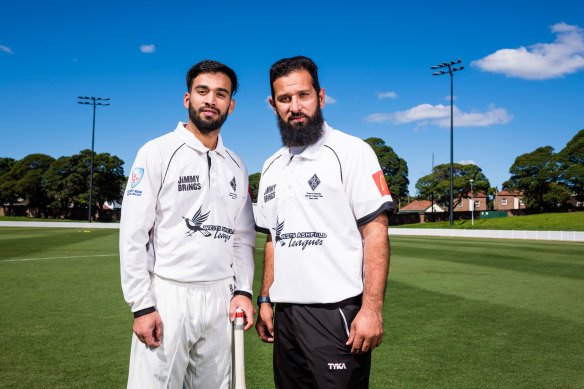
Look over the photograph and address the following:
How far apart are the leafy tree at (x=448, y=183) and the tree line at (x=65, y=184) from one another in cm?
4810

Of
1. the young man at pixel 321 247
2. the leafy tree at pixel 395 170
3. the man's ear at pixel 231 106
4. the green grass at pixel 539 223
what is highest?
the leafy tree at pixel 395 170

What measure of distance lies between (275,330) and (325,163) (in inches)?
42.5

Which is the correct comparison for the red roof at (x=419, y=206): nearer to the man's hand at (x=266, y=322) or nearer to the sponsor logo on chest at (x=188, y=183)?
the man's hand at (x=266, y=322)

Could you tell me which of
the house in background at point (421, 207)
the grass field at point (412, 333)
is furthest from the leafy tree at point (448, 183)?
the grass field at point (412, 333)

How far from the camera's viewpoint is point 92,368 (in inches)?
166

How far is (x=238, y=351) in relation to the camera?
8.30 ft

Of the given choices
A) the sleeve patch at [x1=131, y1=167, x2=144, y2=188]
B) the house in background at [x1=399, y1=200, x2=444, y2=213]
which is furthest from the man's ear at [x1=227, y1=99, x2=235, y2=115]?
the house in background at [x1=399, y1=200, x2=444, y2=213]

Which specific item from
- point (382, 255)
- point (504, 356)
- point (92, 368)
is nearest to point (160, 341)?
point (382, 255)

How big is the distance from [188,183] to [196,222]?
257 mm

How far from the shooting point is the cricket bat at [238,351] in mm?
2447

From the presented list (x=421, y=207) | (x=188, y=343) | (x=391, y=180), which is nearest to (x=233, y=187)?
(x=188, y=343)

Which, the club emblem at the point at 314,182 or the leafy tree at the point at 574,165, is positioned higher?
the leafy tree at the point at 574,165

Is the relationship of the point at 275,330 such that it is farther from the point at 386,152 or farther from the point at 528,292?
the point at 386,152

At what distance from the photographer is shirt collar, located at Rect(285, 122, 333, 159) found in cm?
251
